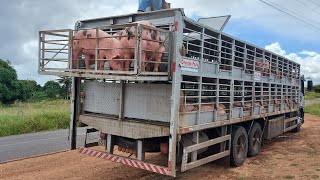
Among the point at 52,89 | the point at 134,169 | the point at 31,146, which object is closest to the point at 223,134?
the point at 134,169

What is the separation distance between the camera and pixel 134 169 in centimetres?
749

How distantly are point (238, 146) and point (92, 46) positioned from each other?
4397 millimetres

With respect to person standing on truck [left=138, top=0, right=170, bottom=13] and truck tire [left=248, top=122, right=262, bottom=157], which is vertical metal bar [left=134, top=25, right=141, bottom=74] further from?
truck tire [left=248, top=122, right=262, bottom=157]

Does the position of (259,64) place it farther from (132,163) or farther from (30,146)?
(30,146)

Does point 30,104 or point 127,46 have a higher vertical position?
point 127,46

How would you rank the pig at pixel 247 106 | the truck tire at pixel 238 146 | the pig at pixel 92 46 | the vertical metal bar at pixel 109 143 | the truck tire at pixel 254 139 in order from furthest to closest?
the truck tire at pixel 254 139, the pig at pixel 247 106, the truck tire at pixel 238 146, the vertical metal bar at pixel 109 143, the pig at pixel 92 46

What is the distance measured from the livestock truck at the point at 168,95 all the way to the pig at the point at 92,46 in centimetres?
8

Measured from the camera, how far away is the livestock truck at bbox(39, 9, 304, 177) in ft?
18.1

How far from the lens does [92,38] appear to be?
18.7ft

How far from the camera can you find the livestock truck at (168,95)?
5.52 metres

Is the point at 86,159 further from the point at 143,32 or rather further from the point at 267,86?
the point at 267,86

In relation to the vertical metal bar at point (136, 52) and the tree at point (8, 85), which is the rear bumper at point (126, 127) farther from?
the tree at point (8, 85)

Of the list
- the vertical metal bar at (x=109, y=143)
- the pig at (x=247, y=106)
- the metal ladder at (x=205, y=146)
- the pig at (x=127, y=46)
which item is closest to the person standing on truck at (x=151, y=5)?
the pig at (x=127, y=46)

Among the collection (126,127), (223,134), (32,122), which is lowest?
(32,122)
